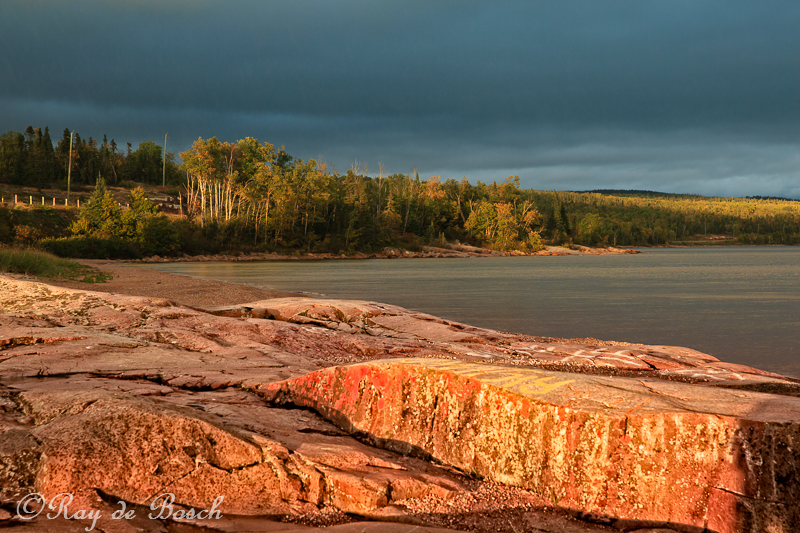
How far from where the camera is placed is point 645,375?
7.36m

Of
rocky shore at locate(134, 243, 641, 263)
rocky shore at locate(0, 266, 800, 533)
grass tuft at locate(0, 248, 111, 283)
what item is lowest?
rocky shore at locate(134, 243, 641, 263)

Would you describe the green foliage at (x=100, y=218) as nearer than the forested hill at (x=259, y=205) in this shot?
Yes

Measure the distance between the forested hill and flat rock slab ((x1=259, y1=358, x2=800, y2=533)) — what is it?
55529 mm

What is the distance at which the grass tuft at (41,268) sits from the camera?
732 inches

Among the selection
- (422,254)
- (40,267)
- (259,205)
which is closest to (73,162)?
(259,205)

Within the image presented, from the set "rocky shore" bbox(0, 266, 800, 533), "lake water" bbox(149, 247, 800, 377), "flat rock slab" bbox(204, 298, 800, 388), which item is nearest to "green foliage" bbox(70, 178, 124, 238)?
"lake water" bbox(149, 247, 800, 377)

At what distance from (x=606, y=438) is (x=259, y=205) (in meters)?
86.4

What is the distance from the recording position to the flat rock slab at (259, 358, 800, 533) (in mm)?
2660

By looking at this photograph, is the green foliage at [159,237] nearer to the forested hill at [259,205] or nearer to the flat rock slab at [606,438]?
the forested hill at [259,205]

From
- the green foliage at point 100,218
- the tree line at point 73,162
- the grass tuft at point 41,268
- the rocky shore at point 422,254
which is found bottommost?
the rocky shore at point 422,254

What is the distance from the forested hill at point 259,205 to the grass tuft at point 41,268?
31543 mm

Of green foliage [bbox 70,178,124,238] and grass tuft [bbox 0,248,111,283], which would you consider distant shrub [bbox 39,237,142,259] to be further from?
grass tuft [bbox 0,248,111,283]

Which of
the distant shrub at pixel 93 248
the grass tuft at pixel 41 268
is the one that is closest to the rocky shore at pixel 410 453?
the grass tuft at pixel 41 268

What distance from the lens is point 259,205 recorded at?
8488 centimetres
